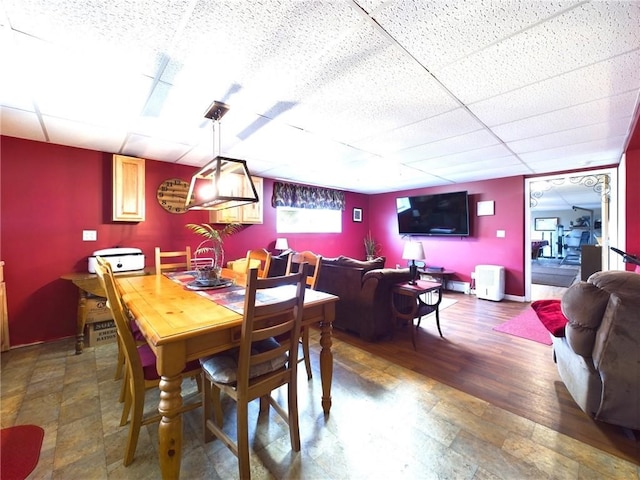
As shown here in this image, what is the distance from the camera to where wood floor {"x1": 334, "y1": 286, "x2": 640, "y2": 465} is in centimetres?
172

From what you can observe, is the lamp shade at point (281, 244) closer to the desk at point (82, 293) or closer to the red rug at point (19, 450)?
the desk at point (82, 293)

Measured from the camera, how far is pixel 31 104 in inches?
83.8

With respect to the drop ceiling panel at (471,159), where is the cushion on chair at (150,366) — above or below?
below

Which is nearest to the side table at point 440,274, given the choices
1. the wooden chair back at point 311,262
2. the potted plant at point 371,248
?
the potted plant at point 371,248

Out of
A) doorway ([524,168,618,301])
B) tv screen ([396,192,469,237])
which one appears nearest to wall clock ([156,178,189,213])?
tv screen ([396,192,469,237])

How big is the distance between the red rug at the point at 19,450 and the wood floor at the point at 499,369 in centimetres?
248

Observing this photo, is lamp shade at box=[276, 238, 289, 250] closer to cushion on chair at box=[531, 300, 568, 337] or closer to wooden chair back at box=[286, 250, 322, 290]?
wooden chair back at box=[286, 250, 322, 290]

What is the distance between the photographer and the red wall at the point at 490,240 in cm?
478

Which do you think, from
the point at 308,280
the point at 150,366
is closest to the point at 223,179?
the point at 308,280

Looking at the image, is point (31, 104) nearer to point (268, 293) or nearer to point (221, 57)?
point (221, 57)

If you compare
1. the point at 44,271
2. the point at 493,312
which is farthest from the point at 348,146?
the point at 44,271

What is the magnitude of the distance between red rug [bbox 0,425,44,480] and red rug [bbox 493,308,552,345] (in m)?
4.26

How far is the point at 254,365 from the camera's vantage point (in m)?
1.46

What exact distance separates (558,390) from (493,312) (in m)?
2.19
